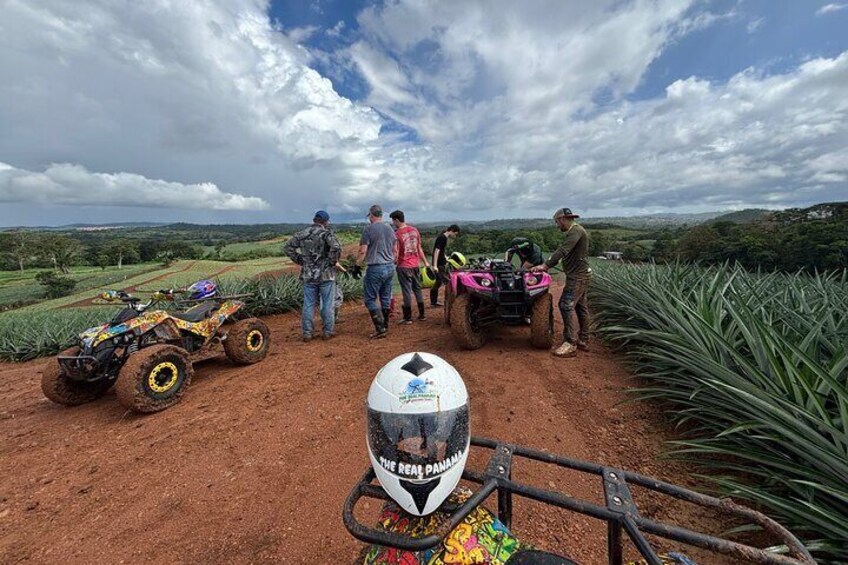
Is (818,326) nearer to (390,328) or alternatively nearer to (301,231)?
(390,328)

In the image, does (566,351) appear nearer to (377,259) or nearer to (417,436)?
(377,259)

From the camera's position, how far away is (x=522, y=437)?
9.39ft

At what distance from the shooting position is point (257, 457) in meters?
2.77

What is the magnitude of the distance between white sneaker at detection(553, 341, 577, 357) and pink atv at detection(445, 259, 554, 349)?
162mm

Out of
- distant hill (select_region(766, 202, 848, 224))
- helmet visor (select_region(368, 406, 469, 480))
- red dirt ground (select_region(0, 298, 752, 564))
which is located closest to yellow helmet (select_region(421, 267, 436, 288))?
red dirt ground (select_region(0, 298, 752, 564))

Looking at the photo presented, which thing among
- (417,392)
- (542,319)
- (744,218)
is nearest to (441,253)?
(542,319)

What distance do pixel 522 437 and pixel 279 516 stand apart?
183 centimetres

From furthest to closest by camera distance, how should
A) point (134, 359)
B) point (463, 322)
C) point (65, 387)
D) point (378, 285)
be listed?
point (378, 285), point (463, 322), point (65, 387), point (134, 359)

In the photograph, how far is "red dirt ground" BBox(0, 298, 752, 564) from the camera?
79.7 inches

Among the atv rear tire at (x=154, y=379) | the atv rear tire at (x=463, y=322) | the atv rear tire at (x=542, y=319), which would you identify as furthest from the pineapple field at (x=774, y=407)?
the atv rear tire at (x=154, y=379)

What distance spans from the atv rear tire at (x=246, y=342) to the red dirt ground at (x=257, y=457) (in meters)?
0.19

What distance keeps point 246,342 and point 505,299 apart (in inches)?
134

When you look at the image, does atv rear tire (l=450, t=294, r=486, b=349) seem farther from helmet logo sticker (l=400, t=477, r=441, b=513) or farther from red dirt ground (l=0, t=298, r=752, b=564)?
helmet logo sticker (l=400, t=477, r=441, b=513)

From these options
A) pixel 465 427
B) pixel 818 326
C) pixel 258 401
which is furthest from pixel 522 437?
pixel 258 401
